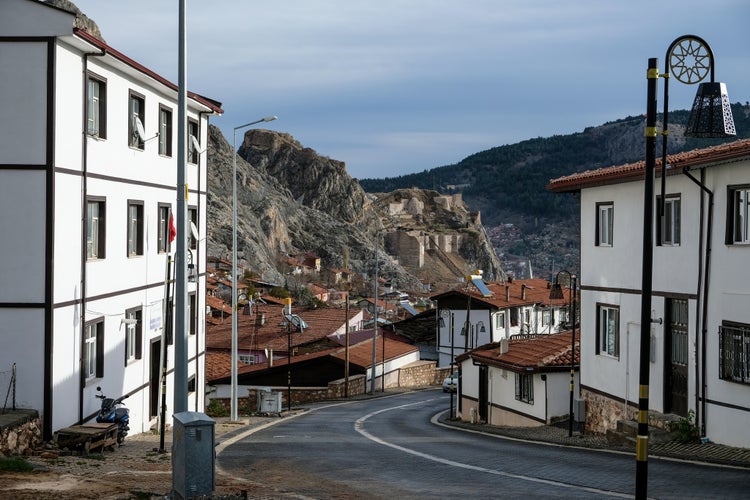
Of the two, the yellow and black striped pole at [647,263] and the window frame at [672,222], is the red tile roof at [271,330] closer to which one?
the window frame at [672,222]

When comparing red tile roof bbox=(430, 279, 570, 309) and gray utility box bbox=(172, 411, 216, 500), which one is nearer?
gray utility box bbox=(172, 411, 216, 500)

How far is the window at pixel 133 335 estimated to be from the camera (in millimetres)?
24109

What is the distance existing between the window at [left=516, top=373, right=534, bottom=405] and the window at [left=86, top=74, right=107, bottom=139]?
1573 cm

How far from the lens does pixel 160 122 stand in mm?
26891

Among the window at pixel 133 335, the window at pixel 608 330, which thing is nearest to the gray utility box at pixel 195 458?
the window at pixel 133 335

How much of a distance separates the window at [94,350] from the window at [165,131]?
7041 millimetres

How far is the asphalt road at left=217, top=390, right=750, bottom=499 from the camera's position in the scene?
13555 millimetres

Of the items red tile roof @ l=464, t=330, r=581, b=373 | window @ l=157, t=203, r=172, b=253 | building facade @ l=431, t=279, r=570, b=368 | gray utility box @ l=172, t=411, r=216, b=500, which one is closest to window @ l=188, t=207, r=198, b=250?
window @ l=157, t=203, r=172, b=253

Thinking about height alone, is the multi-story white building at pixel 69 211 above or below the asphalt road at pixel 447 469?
above

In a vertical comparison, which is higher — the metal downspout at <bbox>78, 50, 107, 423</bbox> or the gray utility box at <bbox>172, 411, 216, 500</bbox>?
the metal downspout at <bbox>78, 50, 107, 423</bbox>

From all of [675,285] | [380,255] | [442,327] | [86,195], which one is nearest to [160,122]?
[86,195]

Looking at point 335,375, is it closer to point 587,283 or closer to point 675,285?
point 587,283

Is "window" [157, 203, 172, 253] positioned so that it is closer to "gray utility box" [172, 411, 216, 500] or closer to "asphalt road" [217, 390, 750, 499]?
"asphalt road" [217, 390, 750, 499]

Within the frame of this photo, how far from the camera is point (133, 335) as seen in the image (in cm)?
2508
